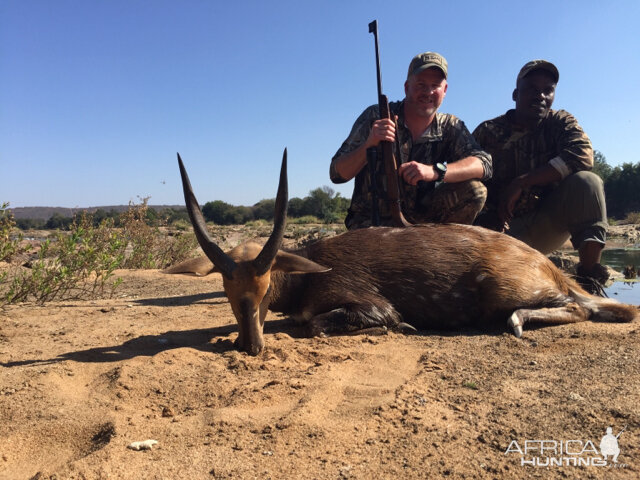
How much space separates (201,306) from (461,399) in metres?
3.58

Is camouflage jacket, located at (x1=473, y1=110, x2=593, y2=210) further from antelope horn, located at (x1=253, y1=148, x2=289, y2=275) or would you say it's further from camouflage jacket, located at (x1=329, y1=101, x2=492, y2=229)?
antelope horn, located at (x1=253, y1=148, x2=289, y2=275)

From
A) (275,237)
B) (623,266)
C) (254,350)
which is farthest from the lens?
(623,266)

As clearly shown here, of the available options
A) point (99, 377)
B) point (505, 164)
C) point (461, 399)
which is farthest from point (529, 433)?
point (505, 164)

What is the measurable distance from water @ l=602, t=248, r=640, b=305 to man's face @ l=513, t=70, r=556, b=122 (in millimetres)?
2646

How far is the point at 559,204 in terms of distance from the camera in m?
6.07

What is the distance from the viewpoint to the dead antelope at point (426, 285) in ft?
13.2

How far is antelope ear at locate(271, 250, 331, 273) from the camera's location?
3.76 meters

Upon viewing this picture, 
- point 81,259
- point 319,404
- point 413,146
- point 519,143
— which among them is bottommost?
point 319,404

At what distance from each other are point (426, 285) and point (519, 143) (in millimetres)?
3474

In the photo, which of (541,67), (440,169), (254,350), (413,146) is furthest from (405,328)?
(541,67)

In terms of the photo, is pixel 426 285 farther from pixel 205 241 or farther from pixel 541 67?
pixel 541 67

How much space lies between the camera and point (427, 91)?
558 cm

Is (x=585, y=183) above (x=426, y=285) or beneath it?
above

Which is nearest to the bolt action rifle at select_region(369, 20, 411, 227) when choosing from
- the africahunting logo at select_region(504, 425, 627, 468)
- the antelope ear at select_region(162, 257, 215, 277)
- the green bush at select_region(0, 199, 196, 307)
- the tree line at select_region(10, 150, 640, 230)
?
the antelope ear at select_region(162, 257, 215, 277)
